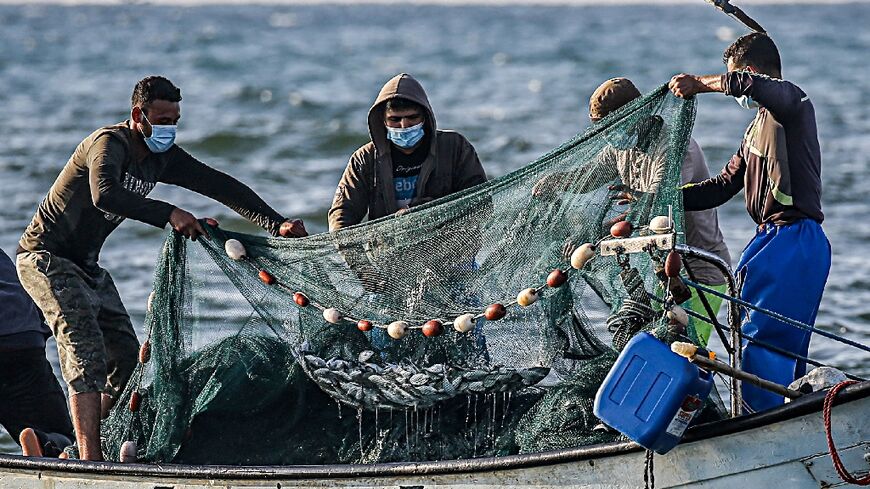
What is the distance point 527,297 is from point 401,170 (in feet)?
4.55

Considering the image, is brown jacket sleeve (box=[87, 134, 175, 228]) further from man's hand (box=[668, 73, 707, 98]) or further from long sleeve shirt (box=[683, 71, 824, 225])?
long sleeve shirt (box=[683, 71, 824, 225])

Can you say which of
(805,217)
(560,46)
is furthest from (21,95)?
(805,217)

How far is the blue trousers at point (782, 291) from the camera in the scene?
5.95m

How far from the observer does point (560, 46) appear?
55.6 metres

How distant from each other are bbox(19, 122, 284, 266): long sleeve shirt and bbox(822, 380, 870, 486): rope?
2881 millimetres

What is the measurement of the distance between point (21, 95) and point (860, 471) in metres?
31.0

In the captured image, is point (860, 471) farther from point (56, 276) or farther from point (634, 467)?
point (56, 276)

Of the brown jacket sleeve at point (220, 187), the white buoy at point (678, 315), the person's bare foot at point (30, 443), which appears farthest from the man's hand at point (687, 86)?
the person's bare foot at point (30, 443)

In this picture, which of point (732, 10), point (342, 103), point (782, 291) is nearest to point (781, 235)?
point (782, 291)

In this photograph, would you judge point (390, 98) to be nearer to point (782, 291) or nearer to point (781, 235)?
point (781, 235)

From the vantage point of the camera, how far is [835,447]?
5230mm

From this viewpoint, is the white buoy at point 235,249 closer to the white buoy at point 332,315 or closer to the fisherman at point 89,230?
the fisherman at point 89,230

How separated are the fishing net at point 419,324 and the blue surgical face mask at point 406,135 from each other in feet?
2.47

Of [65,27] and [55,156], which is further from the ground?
[65,27]
